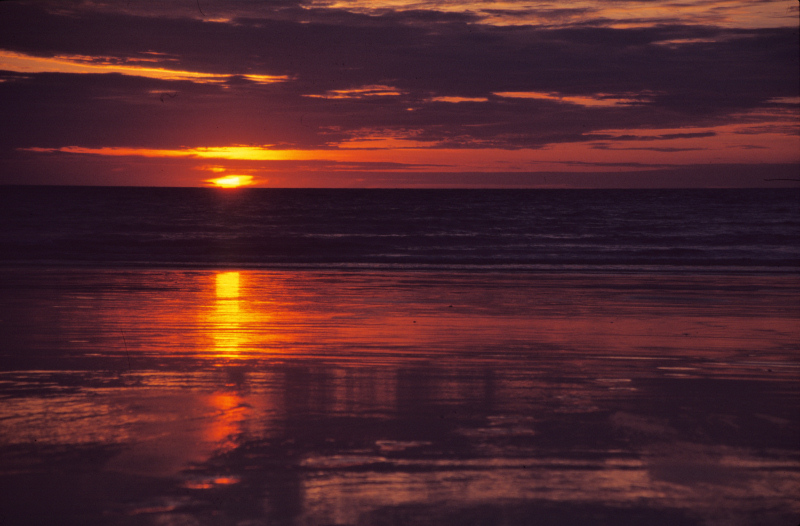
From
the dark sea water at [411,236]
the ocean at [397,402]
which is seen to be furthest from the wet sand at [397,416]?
the dark sea water at [411,236]

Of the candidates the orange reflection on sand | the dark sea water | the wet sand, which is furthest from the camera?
the dark sea water

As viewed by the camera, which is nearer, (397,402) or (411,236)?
(397,402)

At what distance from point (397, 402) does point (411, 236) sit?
31891 mm

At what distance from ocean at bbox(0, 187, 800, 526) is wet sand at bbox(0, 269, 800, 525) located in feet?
0.07

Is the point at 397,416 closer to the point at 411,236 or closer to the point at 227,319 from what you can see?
the point at 227,319

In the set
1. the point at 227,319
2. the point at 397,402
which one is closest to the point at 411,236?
the point at 227,319

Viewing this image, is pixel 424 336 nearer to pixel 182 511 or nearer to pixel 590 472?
pixel 590 472

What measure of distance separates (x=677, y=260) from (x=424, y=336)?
16366mm

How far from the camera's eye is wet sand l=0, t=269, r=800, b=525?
404 cm

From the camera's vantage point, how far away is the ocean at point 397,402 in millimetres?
4062

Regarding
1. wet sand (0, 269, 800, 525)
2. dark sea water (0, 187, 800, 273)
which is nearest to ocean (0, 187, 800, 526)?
wet sand (0, 269, 800, 525)

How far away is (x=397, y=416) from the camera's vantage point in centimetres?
552

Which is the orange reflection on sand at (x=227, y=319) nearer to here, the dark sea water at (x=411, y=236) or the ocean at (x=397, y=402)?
the ocean at (x=397, y=402)

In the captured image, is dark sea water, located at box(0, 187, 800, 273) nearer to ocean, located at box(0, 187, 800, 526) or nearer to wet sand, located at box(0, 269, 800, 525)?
ocean, located at box(0, 187, 800, 526)
